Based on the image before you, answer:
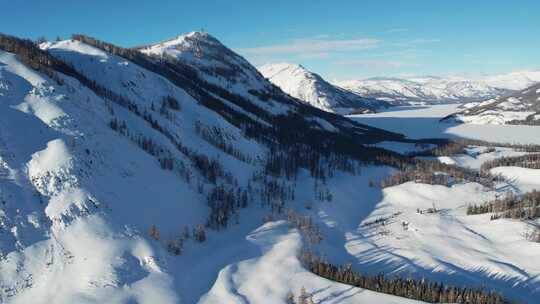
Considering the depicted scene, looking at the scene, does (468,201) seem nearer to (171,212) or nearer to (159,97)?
(171,212)

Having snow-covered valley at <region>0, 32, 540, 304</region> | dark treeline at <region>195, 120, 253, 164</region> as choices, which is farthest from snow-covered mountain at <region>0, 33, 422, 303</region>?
dark treeline at <region>195, 120, 253, 164</region>

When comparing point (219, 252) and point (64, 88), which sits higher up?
point (64, 88)

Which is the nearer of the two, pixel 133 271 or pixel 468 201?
pixel 133 271

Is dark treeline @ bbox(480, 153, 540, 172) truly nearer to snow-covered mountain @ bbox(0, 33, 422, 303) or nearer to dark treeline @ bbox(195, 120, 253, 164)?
snow-covered mountain @ bbox(0, 33, 422, 303)

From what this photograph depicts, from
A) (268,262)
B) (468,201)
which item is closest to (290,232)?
(268,262)

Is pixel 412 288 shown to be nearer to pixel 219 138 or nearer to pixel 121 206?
pixel 121 206

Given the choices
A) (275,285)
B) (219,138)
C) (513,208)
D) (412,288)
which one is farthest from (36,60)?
(513,208)
